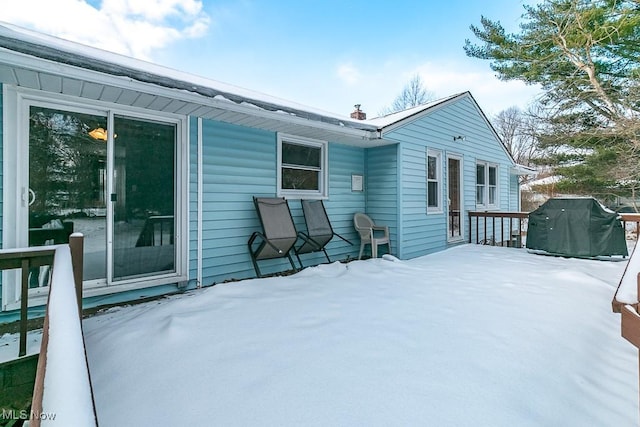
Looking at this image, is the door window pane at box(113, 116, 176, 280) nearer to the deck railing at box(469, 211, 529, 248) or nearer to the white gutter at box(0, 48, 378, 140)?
the white gutter at box(0, 48, 378, 140)

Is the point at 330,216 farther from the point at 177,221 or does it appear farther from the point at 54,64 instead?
the point at 54,64

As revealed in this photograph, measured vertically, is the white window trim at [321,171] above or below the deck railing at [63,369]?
above

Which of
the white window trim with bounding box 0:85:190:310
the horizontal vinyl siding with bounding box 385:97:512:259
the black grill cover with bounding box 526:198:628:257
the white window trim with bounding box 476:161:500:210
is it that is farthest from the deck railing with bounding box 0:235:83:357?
the white window trim with bounding box 476:161:500:210

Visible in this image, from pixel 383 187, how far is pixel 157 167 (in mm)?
4130

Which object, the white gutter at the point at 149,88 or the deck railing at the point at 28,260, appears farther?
the white gutter at the point at 149,88

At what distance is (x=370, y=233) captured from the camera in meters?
6.16

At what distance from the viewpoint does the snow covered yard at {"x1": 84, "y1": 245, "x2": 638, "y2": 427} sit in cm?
164

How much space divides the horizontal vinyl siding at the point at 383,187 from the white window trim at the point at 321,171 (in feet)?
3.90

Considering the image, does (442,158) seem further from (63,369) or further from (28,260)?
(63,369)

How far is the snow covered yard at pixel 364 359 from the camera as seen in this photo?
164 cm

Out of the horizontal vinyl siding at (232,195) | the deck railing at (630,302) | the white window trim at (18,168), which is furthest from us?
the horizontal vinyl siding at (232,195)

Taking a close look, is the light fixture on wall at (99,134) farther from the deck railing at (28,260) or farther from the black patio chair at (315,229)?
the black patio chair at (315,229)

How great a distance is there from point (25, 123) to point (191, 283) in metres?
2.36

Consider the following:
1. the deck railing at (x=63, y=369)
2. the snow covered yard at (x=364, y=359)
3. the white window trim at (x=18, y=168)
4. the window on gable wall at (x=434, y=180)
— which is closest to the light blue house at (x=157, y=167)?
the white window trim at (x=18, y=168)
